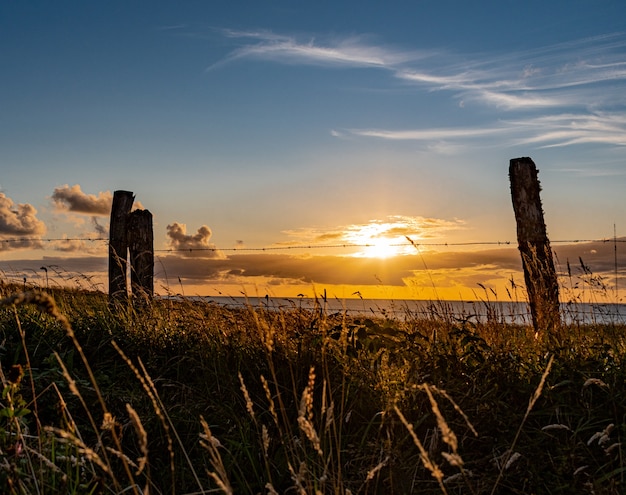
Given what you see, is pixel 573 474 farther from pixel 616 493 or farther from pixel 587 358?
pixel 587 358

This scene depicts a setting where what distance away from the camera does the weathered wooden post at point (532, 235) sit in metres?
6.79

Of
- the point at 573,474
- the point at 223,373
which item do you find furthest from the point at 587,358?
the point at 223,373

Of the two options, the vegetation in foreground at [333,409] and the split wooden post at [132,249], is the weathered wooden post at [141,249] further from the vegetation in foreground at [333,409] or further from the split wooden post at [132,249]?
the vegetation in foreground at [333,409]

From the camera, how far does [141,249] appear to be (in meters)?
8.70

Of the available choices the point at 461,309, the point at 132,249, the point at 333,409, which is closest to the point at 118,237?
the point at 132,249

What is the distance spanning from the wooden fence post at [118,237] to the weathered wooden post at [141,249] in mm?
134

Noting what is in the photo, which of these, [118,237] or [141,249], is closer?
[141,249]

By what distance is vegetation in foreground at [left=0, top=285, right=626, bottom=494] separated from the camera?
3477mm

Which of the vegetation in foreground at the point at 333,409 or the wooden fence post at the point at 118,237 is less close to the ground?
the wooden fence post at the point at 118,237

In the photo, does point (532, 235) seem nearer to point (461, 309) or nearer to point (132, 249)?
point (461, 309)

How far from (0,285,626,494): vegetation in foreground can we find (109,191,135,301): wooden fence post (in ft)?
8.07

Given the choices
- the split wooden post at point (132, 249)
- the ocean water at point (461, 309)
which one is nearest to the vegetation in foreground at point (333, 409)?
the ocean water at point (461, 309)

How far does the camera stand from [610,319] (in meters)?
6.11

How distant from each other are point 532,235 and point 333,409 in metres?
4.54
